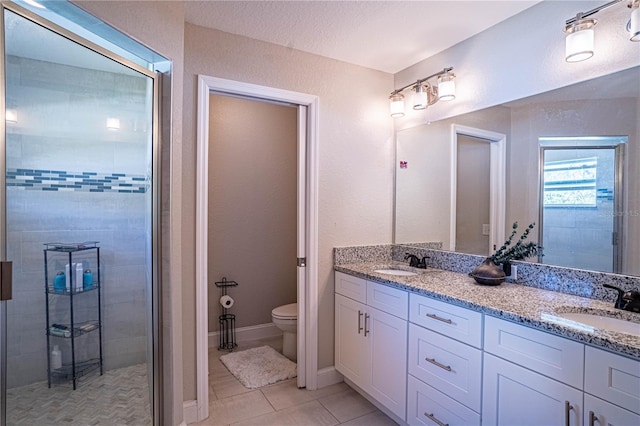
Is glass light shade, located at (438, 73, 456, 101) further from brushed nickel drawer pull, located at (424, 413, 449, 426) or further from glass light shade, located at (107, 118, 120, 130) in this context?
glass light shade, located at (107, 118, 120, 130)

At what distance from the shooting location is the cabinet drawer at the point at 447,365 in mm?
1489

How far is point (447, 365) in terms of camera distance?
5.32 feet

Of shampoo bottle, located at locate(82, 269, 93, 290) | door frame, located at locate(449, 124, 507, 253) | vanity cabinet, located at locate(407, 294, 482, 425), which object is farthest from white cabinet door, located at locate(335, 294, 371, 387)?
shampoo bottle, located at locate(82, 269, 93, 290)

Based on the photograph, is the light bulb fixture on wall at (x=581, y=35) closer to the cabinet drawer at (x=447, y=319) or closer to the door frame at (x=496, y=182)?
the door frame at (x=496, y=182)

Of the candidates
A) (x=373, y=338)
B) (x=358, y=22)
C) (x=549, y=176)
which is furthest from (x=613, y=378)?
(x=358, y=22)

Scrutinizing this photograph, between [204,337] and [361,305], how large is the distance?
3.38 ft

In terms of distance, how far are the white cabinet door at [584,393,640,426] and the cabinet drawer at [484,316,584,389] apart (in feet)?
0.18

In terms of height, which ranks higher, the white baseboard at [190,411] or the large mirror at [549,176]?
the large mirror at [549,176]

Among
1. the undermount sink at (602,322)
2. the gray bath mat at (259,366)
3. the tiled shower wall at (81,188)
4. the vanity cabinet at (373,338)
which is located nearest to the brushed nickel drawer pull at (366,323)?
the vanity cabinet at (373,338)

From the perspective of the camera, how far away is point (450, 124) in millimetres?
2381

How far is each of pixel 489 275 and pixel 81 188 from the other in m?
2.22

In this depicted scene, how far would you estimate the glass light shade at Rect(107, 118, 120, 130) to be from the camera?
1.84 metres

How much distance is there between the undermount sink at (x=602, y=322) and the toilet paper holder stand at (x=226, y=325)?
2.70 metres

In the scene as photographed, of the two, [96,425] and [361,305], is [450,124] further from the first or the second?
[96,425]
